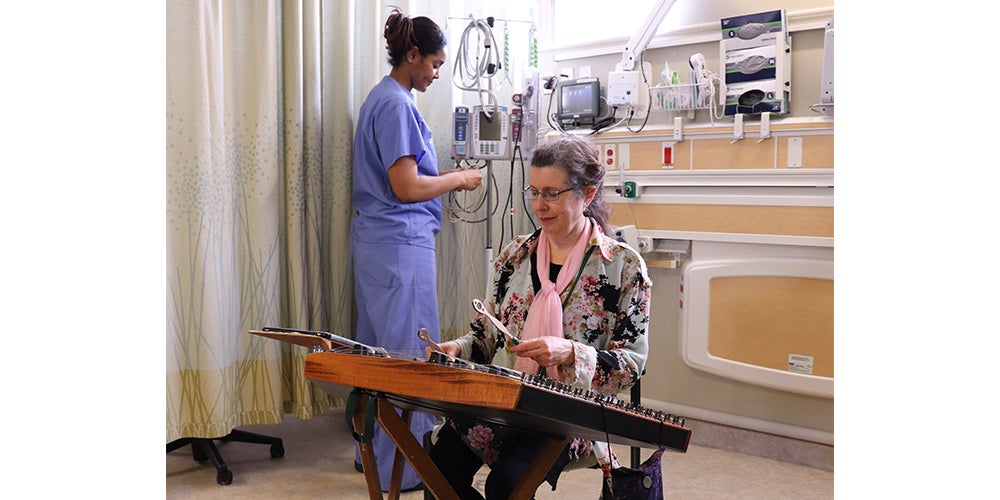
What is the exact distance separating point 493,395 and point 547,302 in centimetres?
68

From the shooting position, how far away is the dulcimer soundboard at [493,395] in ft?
4.62

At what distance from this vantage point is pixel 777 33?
3.38 metres

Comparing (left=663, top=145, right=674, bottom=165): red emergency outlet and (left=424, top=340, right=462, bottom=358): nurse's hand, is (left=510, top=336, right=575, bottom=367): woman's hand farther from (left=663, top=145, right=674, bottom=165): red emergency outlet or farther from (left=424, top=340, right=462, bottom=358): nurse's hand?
(left=663, top=145, right=674, bottom=165): red emergency outlet

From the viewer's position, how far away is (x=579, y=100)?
390cm

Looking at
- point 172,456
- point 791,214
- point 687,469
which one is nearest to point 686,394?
point 687,469

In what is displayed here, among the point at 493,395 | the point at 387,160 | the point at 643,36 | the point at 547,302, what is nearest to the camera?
the point at 493,395

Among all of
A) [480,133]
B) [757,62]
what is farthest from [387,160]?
[757,62]

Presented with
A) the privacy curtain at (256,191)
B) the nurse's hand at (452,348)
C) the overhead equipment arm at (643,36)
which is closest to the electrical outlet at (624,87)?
the overhead equipment arm at (643,36)

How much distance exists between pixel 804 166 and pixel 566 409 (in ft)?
7.19

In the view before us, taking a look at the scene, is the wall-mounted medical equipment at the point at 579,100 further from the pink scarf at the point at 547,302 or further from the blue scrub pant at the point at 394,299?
the pink scarf at the point at 547,302

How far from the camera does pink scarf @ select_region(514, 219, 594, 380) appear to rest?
203 centimetres

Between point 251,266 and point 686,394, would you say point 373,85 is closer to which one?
point 251,266

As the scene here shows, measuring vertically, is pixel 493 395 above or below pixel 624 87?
below

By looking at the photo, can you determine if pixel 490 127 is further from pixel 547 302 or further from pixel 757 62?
pixel 547 302
